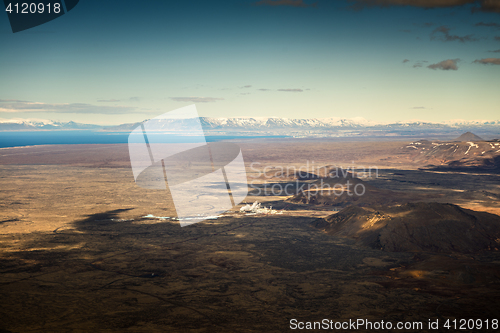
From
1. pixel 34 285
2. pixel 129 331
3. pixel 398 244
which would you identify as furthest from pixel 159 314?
pixel 398 244

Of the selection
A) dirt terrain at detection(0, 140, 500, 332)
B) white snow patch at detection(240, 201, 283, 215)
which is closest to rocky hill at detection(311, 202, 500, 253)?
dirt terrain at detection(0, 140, 500, 332)

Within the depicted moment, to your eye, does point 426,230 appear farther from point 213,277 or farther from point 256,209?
point 256,209

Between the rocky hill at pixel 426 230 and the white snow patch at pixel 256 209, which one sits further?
the white snow patch at pixel 256 209

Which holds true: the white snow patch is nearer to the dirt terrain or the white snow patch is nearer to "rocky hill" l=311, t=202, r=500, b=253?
the dirt terrain

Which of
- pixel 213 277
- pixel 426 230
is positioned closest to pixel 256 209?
pixel 426 230

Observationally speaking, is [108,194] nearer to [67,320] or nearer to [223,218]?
[223,218]

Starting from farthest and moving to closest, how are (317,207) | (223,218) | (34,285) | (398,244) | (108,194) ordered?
(108,194) < (317,207) < (223,218) < (398,244) < (34,285)

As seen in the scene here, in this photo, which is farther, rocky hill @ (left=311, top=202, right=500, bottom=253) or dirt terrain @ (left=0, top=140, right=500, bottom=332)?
rocky hill @ (left=311, top=202, right=500, bottom=253)

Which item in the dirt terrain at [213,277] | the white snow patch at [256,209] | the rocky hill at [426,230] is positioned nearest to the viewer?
the dirt terrain at [213,277]

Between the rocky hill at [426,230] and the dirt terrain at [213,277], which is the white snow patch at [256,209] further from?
the rocky hill at [426,230]

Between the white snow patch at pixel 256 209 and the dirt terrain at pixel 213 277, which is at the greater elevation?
the dirt terrain at pixel 213 277

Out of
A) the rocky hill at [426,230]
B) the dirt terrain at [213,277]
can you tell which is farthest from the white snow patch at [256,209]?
the rocky hill at [426,230]
